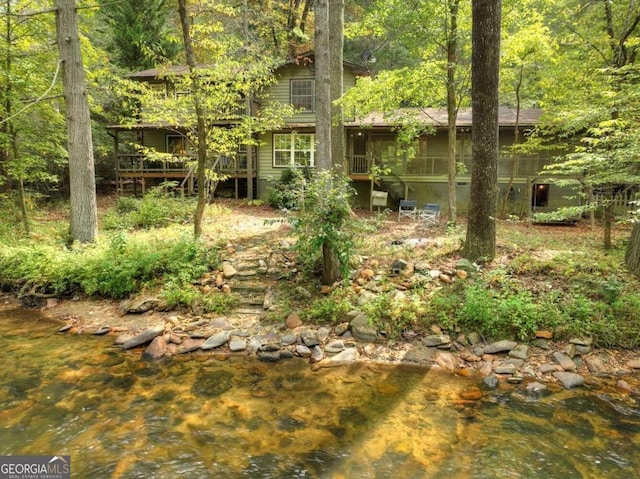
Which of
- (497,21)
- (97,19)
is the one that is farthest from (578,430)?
(97,19)

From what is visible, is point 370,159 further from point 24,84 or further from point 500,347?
point 500,347

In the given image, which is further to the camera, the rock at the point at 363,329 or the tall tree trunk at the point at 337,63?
the tall tree trunk at the point at 337,63

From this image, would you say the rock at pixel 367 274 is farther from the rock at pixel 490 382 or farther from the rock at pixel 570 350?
the rock at pixel 570 350

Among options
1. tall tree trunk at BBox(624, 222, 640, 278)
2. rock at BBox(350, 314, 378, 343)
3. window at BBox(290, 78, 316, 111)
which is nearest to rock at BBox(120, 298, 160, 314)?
rock at BBox(350, 314, 378, 343)

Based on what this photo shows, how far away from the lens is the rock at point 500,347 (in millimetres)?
5109

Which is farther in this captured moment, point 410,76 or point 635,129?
point 410,76

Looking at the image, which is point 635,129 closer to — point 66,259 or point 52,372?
point 52,372

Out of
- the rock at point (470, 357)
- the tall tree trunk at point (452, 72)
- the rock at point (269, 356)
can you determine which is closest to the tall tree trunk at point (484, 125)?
the rock at point (470, 357)

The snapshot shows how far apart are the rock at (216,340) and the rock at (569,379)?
444 cm

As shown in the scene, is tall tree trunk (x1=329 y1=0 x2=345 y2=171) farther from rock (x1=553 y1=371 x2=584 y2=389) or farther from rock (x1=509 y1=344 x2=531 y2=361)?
rock (x1=553 y1=371 x2=584 y2=389)

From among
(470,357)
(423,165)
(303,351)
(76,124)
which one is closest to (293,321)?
(303,351)

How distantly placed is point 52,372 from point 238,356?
2281 mm

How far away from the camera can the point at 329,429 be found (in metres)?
3.75

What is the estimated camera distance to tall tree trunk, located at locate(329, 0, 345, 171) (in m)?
9.45
